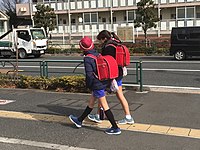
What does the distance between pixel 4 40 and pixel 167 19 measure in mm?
19713

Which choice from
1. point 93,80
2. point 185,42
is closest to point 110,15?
point 185,42

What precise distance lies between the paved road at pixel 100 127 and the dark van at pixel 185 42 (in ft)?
32.9

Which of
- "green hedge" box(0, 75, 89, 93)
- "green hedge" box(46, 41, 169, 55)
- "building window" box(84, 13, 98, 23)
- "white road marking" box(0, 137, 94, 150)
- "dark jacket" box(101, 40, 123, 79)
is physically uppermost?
"building window" box(84, 13, 98, 23)

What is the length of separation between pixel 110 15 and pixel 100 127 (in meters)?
34.6

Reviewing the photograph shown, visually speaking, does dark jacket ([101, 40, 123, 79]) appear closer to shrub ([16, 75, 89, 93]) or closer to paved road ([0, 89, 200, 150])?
paved road ([0, 89, 200, 150])

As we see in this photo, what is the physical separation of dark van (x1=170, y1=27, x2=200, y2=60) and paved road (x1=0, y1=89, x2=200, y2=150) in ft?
32.9

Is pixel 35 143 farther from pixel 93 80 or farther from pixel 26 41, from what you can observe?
pixel 26 41

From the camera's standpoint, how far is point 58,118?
603 cm

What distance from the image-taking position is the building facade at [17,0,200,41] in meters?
35.1

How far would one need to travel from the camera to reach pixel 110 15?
3897 cm

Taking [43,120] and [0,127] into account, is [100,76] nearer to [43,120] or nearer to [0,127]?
[43,120]

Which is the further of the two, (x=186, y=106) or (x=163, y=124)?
(x=186, y=106)

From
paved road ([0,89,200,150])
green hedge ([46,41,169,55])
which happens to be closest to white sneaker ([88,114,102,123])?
paved road ([0,89,200,150])

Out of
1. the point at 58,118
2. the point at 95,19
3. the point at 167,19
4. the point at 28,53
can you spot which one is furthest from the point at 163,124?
the point at 95,19
